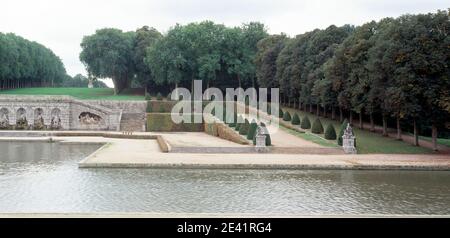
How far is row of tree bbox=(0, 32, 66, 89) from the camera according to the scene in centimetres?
9212

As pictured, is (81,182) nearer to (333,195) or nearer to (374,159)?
(333,195)

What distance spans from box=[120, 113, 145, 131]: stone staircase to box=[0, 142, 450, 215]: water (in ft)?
92.6

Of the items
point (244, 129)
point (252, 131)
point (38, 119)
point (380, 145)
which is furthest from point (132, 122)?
point (380, 145)

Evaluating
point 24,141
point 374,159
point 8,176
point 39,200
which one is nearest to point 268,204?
point 39,200

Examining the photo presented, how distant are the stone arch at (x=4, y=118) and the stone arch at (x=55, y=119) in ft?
15.4

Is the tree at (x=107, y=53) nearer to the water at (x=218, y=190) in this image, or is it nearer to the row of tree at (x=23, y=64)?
the row of tree at (x=23, y=64)

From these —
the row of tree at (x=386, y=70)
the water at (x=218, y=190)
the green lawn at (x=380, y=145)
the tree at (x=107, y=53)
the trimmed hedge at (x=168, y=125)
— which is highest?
the tree at (x=107, y=53)

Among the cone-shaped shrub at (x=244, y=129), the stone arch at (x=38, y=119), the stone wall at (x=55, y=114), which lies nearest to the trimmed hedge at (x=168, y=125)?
the stone wall at (x=55, y=114)

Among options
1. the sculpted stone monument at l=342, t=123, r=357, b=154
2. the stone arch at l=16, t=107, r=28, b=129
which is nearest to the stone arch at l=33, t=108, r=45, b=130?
the stone arch at l=16, t=107, r=28, b=129

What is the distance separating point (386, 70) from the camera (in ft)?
137

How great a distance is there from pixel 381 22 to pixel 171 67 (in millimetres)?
35894

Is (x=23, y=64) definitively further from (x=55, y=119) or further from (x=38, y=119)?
(x=55, y=119)

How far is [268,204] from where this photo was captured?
71.5 feet

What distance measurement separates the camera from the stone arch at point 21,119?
62.0m
